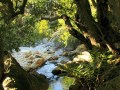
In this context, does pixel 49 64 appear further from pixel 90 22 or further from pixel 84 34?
pixel 90 22

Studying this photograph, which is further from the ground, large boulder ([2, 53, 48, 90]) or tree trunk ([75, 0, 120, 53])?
tree trunk ([75, 0, 120, 53])

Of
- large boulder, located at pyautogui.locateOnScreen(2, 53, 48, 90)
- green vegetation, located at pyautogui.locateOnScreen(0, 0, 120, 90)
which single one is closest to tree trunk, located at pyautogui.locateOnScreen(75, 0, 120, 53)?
green vegetation, located at pyautogui.locateOnScreen(0, 0, 120, 90)

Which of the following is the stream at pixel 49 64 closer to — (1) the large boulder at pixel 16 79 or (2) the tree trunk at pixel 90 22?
(1) the large boulder at pixel 16 79

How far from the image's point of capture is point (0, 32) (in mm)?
10383

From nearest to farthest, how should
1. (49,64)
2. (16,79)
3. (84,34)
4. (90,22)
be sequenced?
1. (16,79)
2. (90,22)
3. (84,34)
4. (49,64)

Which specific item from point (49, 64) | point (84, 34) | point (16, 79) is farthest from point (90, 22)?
point (49, 64)

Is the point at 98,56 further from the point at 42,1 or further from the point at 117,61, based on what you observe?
the point at 42,1

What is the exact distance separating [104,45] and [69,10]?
10.7 feet

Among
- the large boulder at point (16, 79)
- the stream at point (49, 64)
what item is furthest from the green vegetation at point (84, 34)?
the stream at point (49, 64)

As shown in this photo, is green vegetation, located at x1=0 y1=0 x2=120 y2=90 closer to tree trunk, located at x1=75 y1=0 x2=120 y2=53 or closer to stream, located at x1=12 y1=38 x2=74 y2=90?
tree trunk, located at x1=75 y1=0 x2=120 y2=53

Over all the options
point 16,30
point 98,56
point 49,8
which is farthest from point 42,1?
point 98,56

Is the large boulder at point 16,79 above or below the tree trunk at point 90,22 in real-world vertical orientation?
below

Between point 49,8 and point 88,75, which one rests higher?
point 49,8

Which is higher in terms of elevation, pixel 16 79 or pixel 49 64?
pixel 16 79
